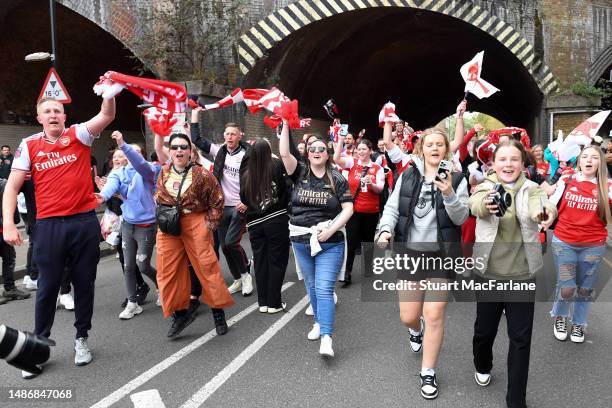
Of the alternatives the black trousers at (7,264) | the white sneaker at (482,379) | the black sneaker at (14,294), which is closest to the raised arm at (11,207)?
the black trousers at (7,264)

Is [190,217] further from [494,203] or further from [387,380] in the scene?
[494,203]

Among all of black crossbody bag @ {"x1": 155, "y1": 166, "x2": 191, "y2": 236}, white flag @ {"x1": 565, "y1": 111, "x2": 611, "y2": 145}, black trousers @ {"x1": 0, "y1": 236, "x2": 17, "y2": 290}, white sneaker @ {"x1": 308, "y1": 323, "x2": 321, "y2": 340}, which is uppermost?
white flag @ {"x1": 565, "y1": 111, "x2": 611, "y2": 145}

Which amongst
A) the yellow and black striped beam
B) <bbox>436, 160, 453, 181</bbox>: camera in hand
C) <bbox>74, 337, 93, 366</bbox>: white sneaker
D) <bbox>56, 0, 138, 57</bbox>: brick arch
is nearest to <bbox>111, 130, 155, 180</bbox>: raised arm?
<bbox>74, 337, 93, 366</bbox>: white sneaker

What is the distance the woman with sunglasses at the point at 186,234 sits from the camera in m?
4.65

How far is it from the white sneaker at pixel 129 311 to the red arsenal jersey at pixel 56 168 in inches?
67.2

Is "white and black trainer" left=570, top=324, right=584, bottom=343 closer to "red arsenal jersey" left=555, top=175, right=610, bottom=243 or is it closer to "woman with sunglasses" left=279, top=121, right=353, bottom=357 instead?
"red arsenal jersey" left=555, top=175, right=610, bottom=243

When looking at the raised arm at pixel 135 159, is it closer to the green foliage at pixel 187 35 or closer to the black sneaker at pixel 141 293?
the black sneaker at pixel 141 293

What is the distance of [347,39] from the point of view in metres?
17.4

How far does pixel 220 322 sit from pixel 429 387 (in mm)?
2190

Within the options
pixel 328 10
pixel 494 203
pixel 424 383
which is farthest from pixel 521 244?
pixel 328 10

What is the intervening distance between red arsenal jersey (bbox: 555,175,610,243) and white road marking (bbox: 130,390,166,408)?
366cm

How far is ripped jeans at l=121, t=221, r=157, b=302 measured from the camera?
5.41 meters

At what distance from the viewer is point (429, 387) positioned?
3.55 metres

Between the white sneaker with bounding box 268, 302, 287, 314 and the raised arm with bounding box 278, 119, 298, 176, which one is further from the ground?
the raised arm with bounding box 278, 119, 298, 176
